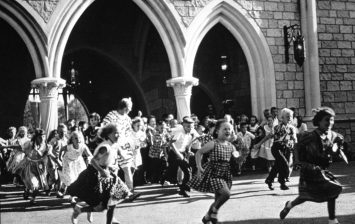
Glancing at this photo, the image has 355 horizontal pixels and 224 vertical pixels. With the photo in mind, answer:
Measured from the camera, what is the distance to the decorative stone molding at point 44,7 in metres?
11.5

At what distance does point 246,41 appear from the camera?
534 inches

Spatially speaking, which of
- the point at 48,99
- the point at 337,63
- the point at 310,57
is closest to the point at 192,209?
the point at 48,99

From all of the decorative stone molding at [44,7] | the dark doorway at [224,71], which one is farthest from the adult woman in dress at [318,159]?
the dark doorway at [224,71]

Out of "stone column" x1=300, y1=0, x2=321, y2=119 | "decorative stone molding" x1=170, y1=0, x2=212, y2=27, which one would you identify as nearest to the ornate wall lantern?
"stone column" x1=300, y1=0, x2=321, y2=119

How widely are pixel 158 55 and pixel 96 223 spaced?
1199 cm

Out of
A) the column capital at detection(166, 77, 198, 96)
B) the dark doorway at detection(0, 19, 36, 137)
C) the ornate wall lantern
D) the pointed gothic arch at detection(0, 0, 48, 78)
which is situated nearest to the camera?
the pointed gothic arch at detection(0, 0, 48, 78)

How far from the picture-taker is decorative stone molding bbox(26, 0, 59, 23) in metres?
11.5

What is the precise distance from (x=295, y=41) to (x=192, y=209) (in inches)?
302

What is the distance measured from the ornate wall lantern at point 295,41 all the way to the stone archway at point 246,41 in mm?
624

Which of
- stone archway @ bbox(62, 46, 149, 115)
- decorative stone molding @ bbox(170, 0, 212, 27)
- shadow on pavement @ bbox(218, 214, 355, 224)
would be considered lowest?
shadow on pavement @ bbox(218, 214, 355, 224)

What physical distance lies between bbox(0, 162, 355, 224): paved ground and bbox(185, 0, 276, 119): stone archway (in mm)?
4551

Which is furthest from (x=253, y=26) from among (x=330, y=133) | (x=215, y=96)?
(x=330, y=133)

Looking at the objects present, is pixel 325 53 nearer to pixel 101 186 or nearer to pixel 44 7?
pixel 44 7

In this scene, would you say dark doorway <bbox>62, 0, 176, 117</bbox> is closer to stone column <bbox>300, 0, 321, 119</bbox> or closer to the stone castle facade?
the stone castle facade
